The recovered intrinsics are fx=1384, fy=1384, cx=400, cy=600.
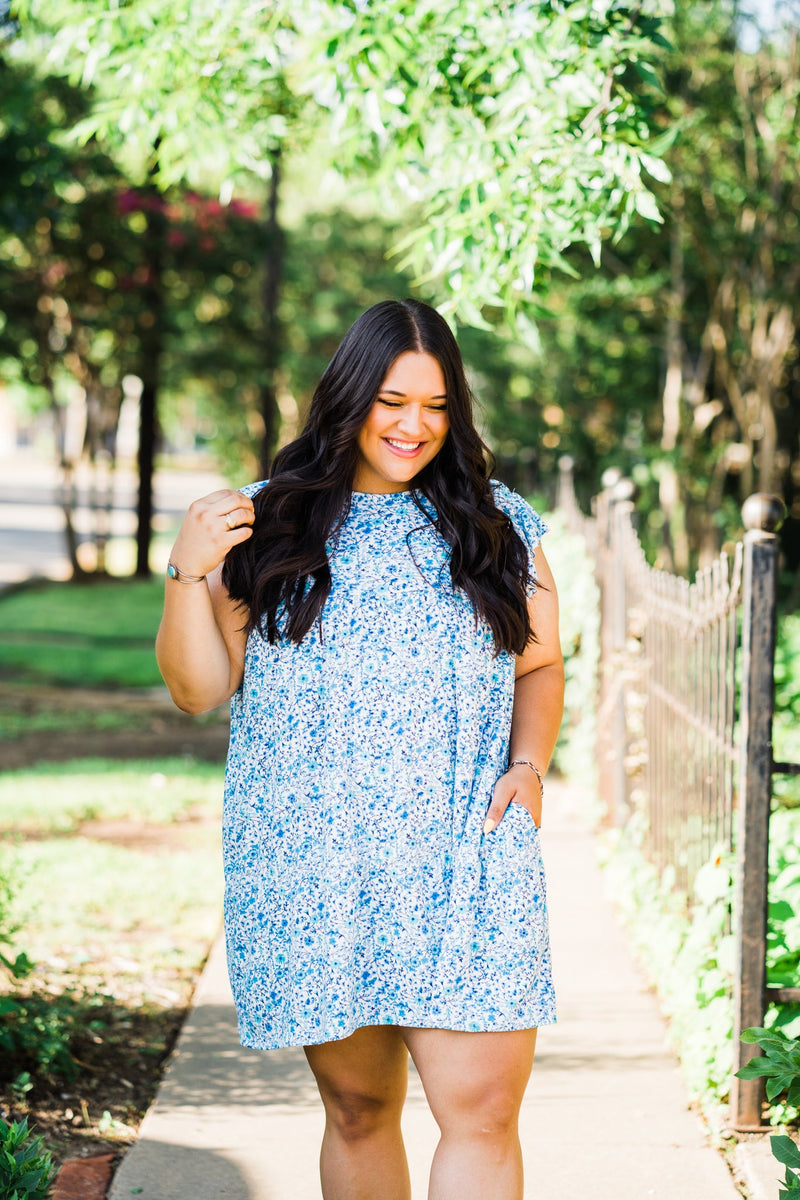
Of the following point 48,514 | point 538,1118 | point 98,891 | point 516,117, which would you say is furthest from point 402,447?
point 48,514

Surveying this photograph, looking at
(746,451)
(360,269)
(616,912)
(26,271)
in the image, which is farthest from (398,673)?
(360,269)

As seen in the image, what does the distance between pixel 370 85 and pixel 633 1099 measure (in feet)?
9.17

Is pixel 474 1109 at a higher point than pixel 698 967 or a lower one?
higher

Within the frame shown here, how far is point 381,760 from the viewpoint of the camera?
2336 mm

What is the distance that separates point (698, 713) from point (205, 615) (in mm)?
2178

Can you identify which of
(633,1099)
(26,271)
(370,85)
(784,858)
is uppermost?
(26,271)

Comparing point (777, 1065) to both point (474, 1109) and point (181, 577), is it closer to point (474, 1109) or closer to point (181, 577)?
point (474, 1109)

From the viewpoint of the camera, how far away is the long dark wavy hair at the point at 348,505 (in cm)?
240

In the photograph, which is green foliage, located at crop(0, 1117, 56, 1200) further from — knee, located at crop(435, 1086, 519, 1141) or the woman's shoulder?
the woman's shoulder

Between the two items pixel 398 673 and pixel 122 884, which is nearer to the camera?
pixel 398 673

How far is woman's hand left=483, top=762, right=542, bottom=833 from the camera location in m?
2.34

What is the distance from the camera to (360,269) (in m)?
24.1

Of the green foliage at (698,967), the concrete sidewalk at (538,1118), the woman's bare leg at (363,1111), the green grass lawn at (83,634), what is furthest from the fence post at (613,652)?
the green grass lawn at (83,634)

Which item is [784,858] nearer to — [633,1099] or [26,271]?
[633,1099]
